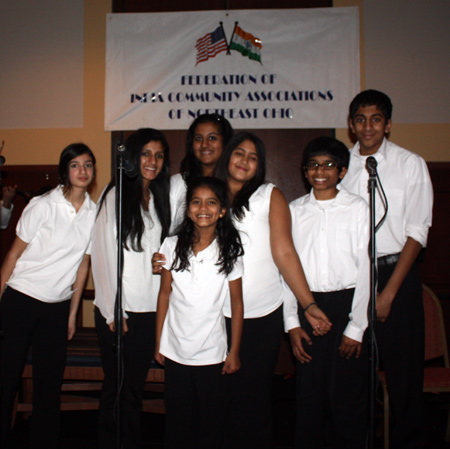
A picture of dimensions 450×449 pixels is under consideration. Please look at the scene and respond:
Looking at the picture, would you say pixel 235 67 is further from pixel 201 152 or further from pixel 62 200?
pixel 62 200

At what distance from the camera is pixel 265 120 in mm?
3859

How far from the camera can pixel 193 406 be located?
187 cm

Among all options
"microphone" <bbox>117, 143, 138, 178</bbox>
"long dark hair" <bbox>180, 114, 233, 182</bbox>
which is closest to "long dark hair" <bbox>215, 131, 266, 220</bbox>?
"long dark hair" <bbox>180, 114, 233, 182</bbox>

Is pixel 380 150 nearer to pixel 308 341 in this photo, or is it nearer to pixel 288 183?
pixel 308 341

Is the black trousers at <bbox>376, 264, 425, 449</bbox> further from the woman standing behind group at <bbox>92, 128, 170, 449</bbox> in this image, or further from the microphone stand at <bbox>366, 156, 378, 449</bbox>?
the woman standing behind group at <bbox>92, 128, 170, 449</bbox>

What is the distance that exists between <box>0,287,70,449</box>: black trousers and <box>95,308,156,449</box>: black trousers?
35 cm

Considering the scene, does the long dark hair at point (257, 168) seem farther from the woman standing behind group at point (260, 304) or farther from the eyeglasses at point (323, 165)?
the eyeglasses at point (323, 165)

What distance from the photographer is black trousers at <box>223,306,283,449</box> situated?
6.36 feet

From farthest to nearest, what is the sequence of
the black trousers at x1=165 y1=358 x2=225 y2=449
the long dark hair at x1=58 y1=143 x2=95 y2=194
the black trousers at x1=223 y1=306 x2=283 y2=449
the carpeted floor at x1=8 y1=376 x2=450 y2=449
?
the carpeted floor at x1=8 y1=376 x2=450 y2=449 < the long dark hair at x1=58 y1=143 x2=95 y2=194 < the black trousers at x1=223 y1=306 x2=283 y2=449 < the black trousers at x1=165 y1=358 x2=225 y2=449

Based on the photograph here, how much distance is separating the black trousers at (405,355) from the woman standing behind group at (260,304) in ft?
1.55

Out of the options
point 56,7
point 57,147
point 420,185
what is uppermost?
point 56,7

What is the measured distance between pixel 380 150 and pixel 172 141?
220 centimetres

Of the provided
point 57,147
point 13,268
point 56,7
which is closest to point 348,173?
point 13,268

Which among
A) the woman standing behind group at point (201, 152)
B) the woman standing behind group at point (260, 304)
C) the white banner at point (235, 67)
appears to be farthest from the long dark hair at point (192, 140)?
the white banner at point (235, 67)
